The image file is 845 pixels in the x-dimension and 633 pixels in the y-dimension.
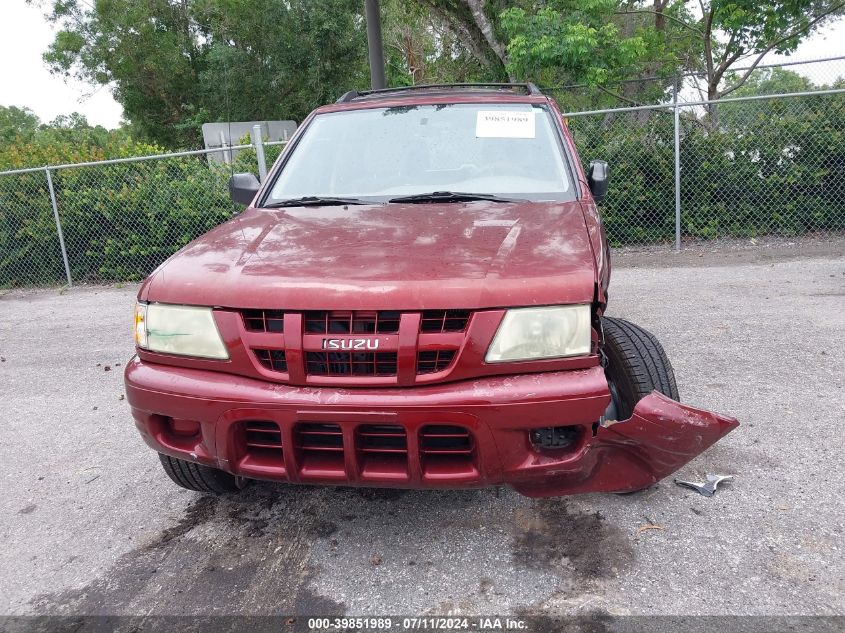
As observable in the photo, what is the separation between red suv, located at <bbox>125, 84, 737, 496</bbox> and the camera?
2102 mm

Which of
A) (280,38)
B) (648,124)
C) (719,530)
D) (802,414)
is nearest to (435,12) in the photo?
(648,124)

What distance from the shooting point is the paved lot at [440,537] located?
232 centimetres

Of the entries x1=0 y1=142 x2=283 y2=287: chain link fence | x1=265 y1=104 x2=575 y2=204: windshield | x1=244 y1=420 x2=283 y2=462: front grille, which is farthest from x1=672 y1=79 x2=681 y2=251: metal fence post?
x1=244 y1=420 x2=283 y2=462: front grille

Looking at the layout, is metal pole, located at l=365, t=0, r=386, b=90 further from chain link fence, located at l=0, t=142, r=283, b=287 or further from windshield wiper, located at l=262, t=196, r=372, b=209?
windshield wiper, located at l=262, t=196, r=372, b=209

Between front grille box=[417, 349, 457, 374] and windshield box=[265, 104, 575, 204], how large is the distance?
1204 mm

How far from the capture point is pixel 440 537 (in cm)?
268

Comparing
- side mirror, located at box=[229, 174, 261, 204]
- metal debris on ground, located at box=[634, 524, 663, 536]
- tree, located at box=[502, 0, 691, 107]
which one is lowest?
metal debris on ground, located at box=[634, 524, 663, 536]

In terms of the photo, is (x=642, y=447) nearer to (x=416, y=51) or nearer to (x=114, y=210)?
(x=114, y=210)

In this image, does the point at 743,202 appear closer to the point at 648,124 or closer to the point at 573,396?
the point at 648,124

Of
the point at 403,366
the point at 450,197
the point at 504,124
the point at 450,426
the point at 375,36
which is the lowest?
the point at 450,426

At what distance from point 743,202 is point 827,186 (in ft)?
3.26

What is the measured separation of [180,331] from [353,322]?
26.8 inches

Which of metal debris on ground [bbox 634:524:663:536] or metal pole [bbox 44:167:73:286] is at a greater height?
metal pole [bbox 44:167:73:286]

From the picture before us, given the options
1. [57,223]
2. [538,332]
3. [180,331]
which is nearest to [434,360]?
[538,332]
